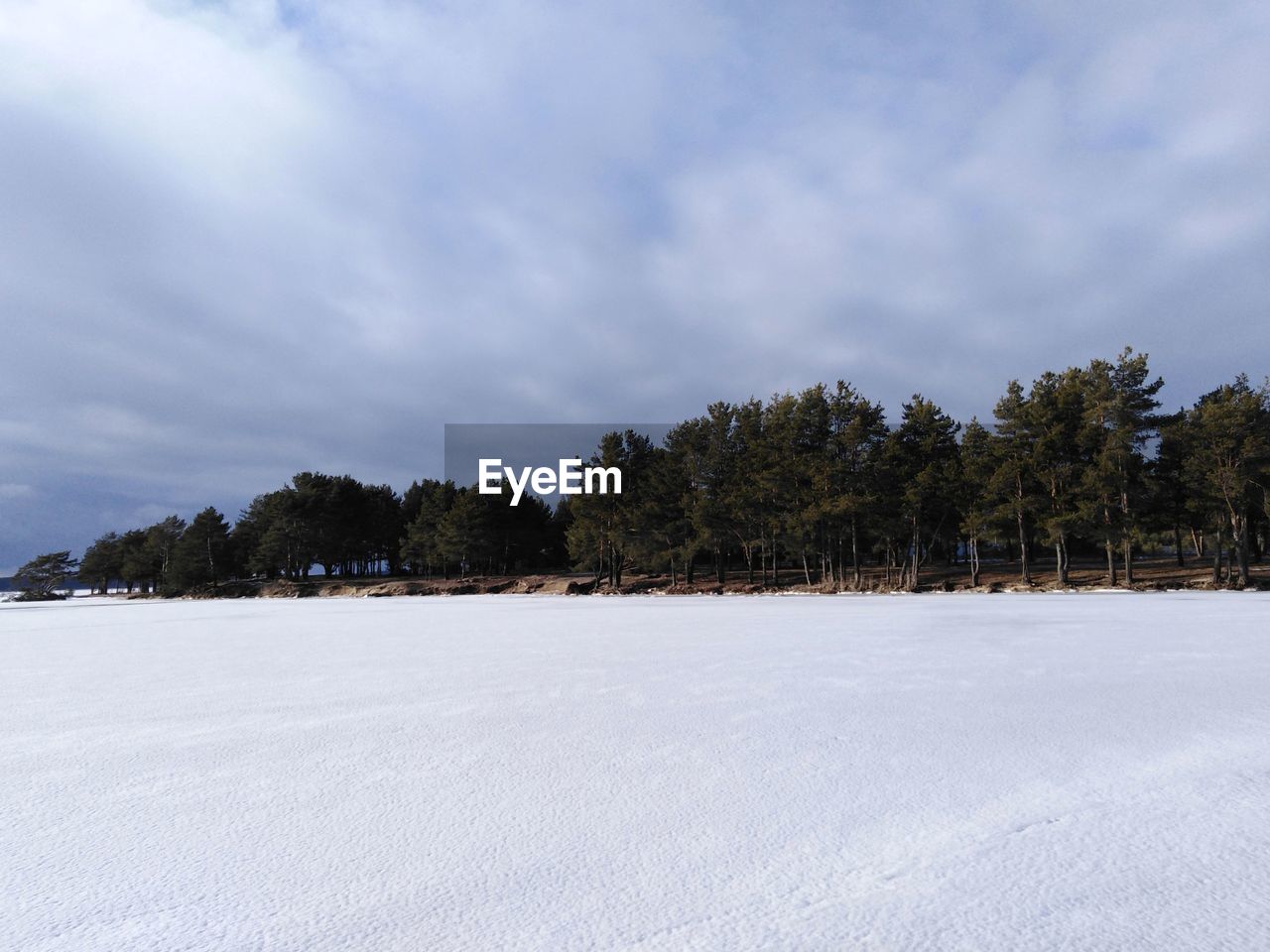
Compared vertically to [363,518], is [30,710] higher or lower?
lower

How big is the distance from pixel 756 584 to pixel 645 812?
4857 cm

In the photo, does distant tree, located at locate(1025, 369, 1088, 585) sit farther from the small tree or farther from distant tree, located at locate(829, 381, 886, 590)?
the small tree

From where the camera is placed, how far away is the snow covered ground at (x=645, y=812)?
2664mm

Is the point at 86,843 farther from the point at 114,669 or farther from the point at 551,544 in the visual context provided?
the point at 551,544

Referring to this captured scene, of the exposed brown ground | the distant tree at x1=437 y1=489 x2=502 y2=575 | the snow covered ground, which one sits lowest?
the exposed brown ground

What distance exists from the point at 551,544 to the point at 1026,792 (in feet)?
250

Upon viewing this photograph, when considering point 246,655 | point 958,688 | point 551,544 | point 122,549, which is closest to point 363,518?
point 551,544

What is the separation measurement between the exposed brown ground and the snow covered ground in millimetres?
38061

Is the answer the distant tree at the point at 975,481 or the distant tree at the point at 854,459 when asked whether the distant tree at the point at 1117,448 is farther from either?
the distant tree at the point at 854,459

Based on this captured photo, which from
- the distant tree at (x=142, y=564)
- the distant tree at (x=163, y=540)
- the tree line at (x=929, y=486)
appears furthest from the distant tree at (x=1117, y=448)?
the distant tree at (x=142, y=564)

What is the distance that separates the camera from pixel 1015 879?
9.76 ft

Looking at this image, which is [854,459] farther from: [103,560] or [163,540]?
[103,560]

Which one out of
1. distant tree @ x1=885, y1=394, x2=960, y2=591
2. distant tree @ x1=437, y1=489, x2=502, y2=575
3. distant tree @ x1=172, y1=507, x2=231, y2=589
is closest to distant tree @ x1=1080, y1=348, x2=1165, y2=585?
distant tree @ x1=885, y1=394, x2=960, y2=591

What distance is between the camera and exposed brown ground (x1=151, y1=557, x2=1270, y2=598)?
41.0 meters
